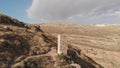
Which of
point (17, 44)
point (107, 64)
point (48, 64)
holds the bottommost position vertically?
point (107, 64)

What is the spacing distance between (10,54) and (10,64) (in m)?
1.95

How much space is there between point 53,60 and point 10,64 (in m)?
6.36

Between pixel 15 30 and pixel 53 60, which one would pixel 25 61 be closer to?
pixel 53 60

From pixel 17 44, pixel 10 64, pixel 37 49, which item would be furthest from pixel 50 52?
pixel 10 64

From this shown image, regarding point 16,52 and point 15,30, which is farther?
point 15,30

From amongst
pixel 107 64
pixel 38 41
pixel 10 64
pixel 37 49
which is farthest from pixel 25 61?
pixel 107 64

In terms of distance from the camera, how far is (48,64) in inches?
1464

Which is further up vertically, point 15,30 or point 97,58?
point 15,30

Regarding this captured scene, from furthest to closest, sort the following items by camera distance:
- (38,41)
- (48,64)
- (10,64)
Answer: (38,41) < (48,64) < (10,64)

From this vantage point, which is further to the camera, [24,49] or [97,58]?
[97,58]

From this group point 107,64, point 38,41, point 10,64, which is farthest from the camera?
point 107,64

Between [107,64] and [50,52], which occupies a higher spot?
[50,52]

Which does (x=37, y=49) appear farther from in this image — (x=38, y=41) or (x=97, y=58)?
(x=97, y=58)

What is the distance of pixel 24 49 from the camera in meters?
39.2
